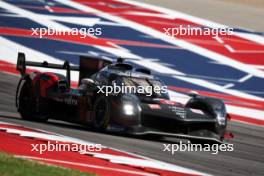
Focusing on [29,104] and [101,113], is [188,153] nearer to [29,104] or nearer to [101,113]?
[101,113]

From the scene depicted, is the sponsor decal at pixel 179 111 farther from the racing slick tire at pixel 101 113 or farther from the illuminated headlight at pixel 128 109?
the racing slick tire at pixel 101 113

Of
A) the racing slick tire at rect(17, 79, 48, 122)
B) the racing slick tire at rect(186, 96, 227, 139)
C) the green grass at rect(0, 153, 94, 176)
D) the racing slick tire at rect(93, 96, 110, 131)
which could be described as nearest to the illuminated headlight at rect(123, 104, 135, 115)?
the racing slick tire at rect(93, 96, 110, 131)

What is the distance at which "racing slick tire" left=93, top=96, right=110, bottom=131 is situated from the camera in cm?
1412

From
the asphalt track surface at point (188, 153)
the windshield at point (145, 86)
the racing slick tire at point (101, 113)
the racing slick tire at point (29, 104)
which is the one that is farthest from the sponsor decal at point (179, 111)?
the racing slick tire at point (29, 104)

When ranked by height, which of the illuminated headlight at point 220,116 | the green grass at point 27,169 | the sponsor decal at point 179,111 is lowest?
the green grass at point 27,169

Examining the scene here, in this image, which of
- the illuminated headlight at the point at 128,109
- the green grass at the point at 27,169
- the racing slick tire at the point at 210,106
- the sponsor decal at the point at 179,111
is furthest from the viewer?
the racing slick tire at the point at 210,106

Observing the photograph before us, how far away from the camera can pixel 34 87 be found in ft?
52.9

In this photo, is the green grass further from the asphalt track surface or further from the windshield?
the windshield

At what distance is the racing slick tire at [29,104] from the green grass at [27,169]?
241 inches

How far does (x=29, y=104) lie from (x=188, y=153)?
440 cm

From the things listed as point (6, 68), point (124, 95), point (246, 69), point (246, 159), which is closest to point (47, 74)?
point (124, 95)

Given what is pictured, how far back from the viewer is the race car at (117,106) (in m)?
13.9

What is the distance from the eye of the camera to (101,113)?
46.9ft

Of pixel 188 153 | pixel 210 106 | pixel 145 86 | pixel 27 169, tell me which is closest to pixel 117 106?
pixel 145 86
